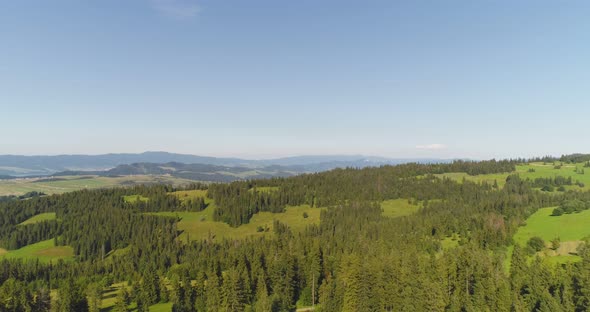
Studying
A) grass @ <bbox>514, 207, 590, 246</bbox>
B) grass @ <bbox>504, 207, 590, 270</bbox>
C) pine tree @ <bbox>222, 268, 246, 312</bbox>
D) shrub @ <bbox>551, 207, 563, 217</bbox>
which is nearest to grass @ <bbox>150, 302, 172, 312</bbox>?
pine tree @ <bbox>222, 268, 246, 312</bbox>

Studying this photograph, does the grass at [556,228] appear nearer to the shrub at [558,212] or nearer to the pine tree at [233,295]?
the shrub at [558,212]

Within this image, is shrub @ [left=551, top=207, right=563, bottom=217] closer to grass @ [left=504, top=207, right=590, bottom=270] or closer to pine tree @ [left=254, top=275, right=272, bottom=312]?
grass @ [left=504, top=207, right=590, bottom=270]

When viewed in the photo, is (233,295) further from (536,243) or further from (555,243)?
(555,243)

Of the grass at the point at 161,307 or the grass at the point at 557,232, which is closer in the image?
the grass at the point at 161,307

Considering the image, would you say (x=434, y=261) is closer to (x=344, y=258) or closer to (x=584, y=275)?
(x=344, y=258)

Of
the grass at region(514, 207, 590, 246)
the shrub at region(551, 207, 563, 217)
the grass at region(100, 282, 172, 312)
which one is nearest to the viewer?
the grass at region(100, 282, 172, 312)

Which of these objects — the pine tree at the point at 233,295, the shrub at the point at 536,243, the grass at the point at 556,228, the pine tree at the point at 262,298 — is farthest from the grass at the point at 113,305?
the grass at the point at 556,228

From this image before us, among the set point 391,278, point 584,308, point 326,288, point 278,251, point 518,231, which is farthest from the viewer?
point 518,231

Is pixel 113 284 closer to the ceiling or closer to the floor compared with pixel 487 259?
closer to the floor

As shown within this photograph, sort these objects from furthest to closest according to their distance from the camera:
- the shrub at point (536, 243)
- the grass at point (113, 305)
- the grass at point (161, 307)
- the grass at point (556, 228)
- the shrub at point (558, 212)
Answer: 1. the shrub at point (558, 212)
2. the grass at point (556, 228)
3. the shrub at point (536, 243)
4. the grass at point (113, 305)
5. the grass at point (161, 307)

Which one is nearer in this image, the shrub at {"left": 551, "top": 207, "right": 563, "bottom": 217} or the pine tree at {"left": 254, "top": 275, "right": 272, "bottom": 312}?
the pine tree at {"left": 254, "top": 275, "right": 272, "bottom": 312}

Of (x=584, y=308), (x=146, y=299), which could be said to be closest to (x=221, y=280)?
(x=146, y=299)
